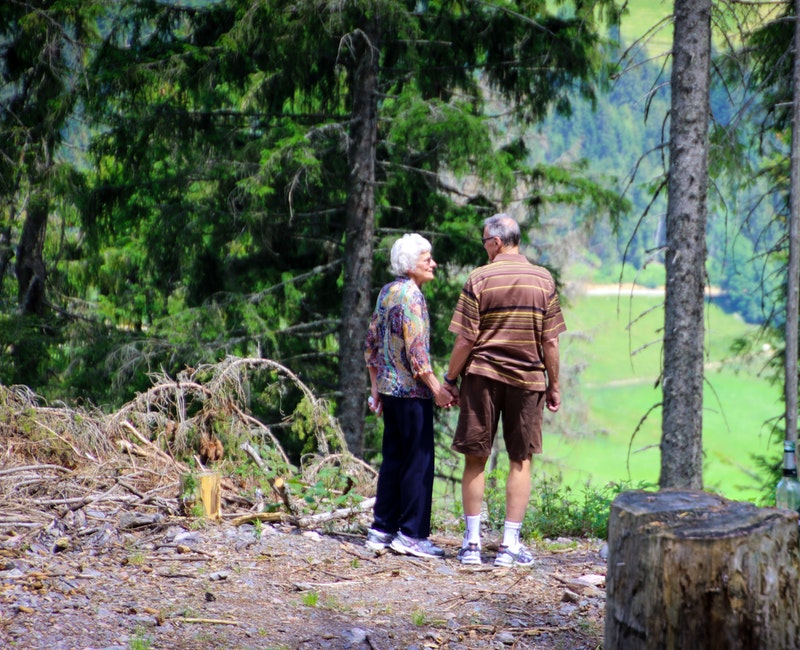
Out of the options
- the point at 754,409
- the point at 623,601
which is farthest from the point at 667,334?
the point at 754,409

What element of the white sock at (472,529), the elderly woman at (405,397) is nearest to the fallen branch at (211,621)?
the elderly woman at (405,397)

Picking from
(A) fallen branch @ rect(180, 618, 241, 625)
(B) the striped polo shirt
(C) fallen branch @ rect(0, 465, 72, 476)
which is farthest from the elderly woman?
(C) fallen branch @ rect(0, 465, 72, 476)

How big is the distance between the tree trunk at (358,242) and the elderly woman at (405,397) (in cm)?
552

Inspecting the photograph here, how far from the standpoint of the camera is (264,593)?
480 centimetres

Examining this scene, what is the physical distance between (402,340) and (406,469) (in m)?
0.80

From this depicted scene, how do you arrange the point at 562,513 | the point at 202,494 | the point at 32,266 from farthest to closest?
the point at 32,266, the point at 562,513, the point at 202,494

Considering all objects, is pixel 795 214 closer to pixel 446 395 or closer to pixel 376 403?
pixel 446 395

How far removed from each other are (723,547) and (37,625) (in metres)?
2.85

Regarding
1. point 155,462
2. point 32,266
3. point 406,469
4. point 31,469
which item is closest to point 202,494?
point 155,462

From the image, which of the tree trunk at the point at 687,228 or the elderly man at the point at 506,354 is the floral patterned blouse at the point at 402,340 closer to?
the elderly man at the point at 506,354

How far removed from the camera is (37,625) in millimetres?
4055

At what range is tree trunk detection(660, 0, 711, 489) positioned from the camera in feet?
26.3

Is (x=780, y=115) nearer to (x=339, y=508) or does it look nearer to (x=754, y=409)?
(x=339, y=508)

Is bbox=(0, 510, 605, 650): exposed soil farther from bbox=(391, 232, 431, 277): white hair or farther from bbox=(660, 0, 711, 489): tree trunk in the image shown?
bbox=(660, 0, 711, 489): tree trunk
